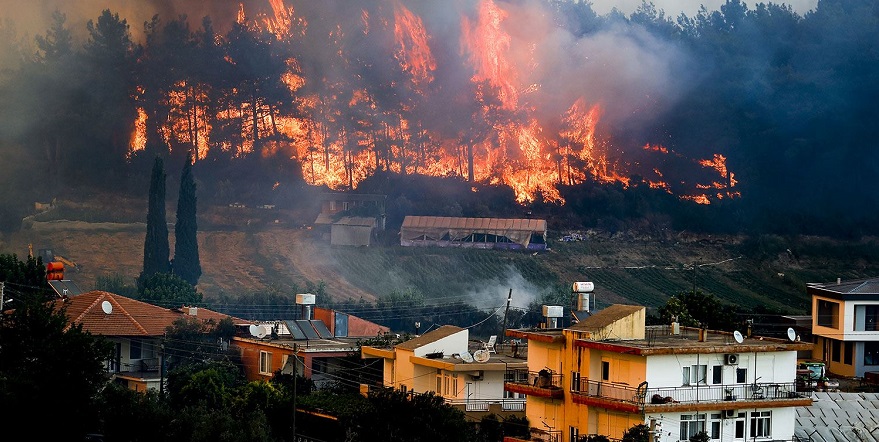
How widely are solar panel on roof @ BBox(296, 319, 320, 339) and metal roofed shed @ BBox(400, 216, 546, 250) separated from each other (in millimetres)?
36044

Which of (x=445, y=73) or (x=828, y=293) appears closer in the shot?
(x=828, y=293)

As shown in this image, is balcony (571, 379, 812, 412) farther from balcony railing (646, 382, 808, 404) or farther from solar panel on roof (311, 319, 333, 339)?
solar panel on roof (311, 319, 333, 339)

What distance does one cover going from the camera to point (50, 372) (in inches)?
1794

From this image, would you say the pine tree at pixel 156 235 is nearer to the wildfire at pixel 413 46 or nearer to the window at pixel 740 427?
the wildfire at pixel 413 46

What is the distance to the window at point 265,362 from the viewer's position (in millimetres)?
52875

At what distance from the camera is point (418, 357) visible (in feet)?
149

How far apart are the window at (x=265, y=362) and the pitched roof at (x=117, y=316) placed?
5.21 m

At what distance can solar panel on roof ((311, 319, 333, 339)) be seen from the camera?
57.1 meters

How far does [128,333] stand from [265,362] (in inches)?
232

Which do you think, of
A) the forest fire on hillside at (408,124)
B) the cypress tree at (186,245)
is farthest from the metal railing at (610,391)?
the forest fire on hillside at (408,124)

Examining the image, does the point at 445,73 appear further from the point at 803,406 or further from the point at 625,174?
the point at 803,406

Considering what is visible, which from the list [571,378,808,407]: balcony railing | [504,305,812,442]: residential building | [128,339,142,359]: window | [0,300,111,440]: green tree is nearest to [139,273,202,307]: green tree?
[128,339,142,359]: window

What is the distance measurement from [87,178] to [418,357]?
59.2 meters

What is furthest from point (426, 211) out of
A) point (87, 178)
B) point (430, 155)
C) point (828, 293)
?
point (828, 293)
